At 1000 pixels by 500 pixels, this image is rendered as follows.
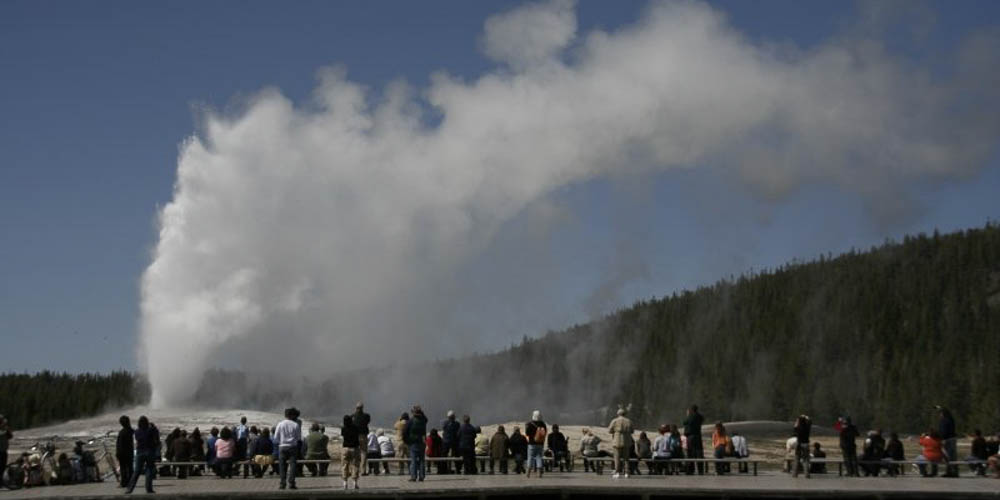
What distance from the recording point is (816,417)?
116 meters

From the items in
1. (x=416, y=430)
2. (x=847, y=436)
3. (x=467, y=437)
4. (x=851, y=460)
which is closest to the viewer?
(x=416, y=430)

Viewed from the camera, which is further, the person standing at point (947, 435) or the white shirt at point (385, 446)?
the white shirt at point (385, 446)

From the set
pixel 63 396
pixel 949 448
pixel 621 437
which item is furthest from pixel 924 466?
pixel 63 396

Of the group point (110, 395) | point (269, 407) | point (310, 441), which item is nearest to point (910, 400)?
point (269, 407)

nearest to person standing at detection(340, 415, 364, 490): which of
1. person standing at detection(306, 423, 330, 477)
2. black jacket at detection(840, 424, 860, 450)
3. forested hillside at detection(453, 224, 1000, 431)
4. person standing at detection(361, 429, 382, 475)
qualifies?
person standing at detection(306, 423, 330, 477)

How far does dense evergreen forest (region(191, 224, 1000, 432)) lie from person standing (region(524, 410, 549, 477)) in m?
77.9

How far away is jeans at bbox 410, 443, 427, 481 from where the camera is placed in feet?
83.9

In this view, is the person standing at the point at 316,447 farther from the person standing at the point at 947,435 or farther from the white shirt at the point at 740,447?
the person standing at the point at 947,435

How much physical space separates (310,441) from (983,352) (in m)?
107

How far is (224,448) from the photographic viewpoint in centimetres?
2853

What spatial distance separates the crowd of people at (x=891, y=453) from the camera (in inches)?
1054

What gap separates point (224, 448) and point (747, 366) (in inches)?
4506

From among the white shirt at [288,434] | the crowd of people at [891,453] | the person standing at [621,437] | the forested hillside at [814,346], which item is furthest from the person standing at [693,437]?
the forested hillside at [814,346]

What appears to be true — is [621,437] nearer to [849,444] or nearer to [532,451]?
[532,451]
